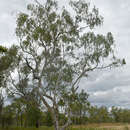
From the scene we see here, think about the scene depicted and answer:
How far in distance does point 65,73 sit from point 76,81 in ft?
5.79

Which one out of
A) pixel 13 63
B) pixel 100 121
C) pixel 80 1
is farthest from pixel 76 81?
pixel 100 121

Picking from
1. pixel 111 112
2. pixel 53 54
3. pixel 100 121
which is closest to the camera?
pixel 53 54

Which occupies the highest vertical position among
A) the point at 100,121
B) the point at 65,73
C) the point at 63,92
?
the point at 65,73

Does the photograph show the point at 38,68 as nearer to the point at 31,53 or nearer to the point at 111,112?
the point at 31,53

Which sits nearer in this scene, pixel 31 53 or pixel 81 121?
pixel 31 53

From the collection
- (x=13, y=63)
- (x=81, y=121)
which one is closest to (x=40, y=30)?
(x=13, y=63)

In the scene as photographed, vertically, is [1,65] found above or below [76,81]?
above

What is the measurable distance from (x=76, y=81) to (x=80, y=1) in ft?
22.5

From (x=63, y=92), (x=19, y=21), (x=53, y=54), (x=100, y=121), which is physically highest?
(x=19, y=21)

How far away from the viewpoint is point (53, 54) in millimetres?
16422

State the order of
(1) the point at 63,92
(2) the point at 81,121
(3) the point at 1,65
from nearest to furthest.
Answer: (1) the point at 63,92 < (3) the point at 1,65 < (2) the point at 81,121

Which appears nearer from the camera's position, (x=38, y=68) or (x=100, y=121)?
(x=38, y=68)

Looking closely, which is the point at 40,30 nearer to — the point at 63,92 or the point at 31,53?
the point at 31,53

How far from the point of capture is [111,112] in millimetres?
63094
